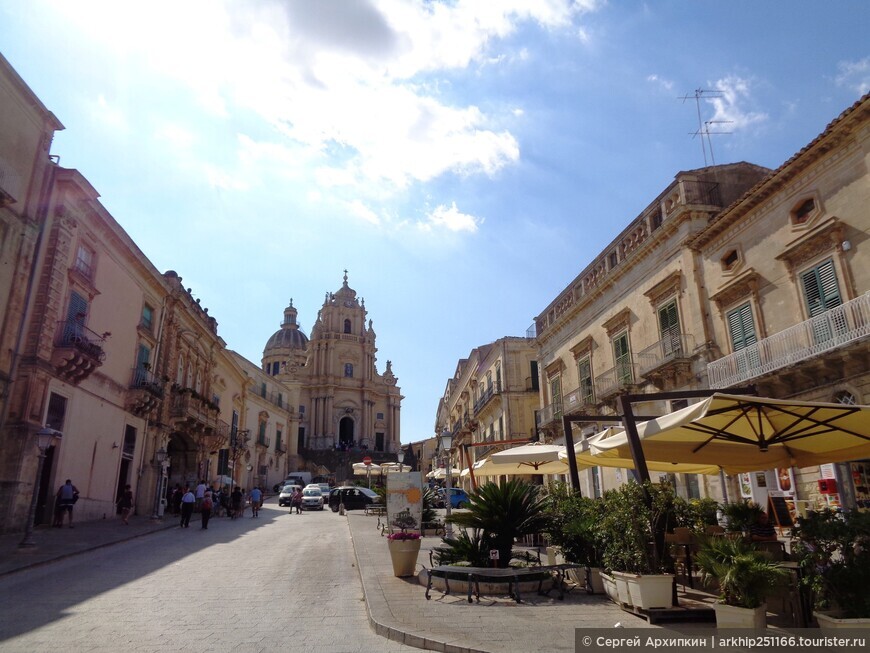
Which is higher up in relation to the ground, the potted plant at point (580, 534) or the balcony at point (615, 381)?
the balcony at point (615, 381)

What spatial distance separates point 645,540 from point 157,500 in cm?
2138

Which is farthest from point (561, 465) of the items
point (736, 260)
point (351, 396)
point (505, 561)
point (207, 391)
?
point (351, 396)

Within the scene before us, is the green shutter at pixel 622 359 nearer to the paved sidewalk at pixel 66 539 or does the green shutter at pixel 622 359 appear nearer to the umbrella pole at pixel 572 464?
the umbrella pole at pixel 572 464

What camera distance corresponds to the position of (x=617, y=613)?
710 centimetres

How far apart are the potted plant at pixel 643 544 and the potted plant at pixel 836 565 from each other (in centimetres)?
150

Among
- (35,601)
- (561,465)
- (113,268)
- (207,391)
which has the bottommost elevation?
(35,601)

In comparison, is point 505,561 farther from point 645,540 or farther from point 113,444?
point 113,444

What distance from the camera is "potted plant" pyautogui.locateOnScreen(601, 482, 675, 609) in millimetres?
6723

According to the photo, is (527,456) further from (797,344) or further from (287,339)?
(287,339)

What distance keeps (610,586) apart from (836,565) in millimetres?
3044

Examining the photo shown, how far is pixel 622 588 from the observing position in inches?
285

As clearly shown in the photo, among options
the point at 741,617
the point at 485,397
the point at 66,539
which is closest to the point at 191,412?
the point at 66,539

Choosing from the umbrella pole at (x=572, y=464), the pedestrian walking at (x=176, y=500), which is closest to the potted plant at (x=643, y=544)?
the umbrella pole at (x=572, y=464)

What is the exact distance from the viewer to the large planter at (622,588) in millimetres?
7082
